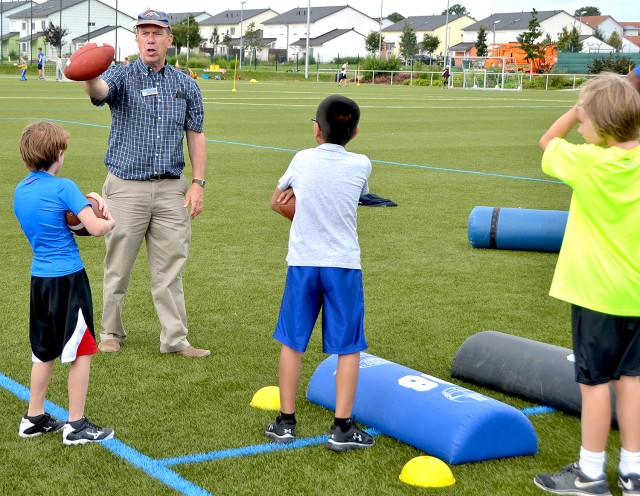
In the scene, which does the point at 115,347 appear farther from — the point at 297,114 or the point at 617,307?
the point at 297,114

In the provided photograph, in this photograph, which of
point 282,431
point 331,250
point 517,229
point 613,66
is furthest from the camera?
point 613,66

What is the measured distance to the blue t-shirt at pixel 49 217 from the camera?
15.4 ft

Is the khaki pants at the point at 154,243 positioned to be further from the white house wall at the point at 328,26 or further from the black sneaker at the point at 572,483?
the white house wall at the point at 328,26

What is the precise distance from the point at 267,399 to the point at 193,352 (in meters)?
1.16

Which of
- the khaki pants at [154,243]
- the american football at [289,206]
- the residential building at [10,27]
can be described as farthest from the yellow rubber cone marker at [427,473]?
the residential building at [10,27]

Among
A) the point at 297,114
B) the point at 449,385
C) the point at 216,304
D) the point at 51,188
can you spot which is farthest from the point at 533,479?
the point at 297,114

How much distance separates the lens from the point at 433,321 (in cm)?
739

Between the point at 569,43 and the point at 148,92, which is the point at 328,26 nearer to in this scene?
the point at 569,43

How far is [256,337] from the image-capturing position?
22.7 feet

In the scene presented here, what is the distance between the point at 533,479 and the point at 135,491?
1.77 m

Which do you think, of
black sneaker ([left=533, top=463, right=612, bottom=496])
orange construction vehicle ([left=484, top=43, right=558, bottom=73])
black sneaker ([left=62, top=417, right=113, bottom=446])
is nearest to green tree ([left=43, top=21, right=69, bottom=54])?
orange construction vehicle ([left=484, top=43, right=558, bottom=73])

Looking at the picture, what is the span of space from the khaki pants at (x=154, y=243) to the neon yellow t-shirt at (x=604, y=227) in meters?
2.91

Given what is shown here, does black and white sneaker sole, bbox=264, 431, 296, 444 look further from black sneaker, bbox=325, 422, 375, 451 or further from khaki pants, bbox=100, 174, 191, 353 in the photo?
khaki pants, bbox=100, 174, 191, 353

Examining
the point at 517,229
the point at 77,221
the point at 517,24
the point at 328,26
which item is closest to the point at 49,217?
the point at 77,221
